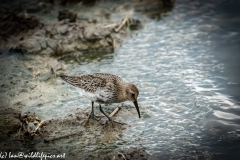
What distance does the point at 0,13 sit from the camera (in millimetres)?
11688

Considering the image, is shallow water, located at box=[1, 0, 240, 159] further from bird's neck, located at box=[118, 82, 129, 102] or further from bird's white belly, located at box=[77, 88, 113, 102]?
bird's white belly, located at box=[77, 88, 113, 102]

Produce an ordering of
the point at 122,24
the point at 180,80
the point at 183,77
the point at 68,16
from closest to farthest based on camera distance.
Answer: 1. the point at 180,80
2. the point at 183,77
3. the point at 68,16
4. the point at 122,24

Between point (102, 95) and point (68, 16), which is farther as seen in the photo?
point (68, 16)

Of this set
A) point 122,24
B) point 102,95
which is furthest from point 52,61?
point 102,95

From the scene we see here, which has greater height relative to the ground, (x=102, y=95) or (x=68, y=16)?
(x=68, y=16)

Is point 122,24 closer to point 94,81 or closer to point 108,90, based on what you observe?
point 94,81

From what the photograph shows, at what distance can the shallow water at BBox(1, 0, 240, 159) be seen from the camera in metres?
6.58

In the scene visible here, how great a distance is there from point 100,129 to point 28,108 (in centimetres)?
159

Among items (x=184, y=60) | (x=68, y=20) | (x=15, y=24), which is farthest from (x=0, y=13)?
(x=184, y=60)

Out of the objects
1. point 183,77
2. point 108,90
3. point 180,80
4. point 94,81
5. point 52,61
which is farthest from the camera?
point 52,61

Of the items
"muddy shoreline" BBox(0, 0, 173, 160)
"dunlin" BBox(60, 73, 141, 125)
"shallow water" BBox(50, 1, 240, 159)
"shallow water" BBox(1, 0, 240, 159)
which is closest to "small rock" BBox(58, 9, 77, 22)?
"muddy shoreline" BBox(0, 0, 173, 160)

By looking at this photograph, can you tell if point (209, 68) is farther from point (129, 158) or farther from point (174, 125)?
point (129, 158)

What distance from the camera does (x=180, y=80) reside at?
28.4ft

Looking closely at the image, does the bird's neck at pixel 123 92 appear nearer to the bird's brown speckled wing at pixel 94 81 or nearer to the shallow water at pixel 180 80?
the bird's brown speckled wing at pixel 94 81
